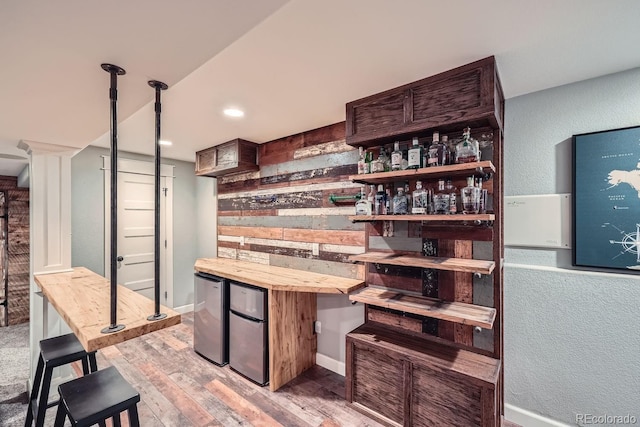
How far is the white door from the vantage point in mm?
3811

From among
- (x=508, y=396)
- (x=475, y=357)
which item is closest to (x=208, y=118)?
(x=475, y=357)

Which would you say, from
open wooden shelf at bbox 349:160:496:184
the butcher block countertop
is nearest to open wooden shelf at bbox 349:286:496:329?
the butcher block countertop

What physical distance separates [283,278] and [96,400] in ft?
4.71

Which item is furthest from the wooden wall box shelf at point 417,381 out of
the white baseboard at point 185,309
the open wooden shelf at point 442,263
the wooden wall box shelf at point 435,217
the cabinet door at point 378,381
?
the white baseboard at point 185,309

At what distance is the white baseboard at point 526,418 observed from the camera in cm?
185

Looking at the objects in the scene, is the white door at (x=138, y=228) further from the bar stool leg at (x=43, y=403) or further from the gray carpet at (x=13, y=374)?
the bar stool leg at (x=43, y=403)

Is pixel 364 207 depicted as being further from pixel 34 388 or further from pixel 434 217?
pixel 34 388

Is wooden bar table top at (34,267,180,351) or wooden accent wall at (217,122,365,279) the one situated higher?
wooden accent wall at (217,122,365,279)

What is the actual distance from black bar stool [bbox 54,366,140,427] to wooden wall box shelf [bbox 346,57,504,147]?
1998 millimetres

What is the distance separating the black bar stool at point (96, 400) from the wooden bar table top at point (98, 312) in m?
0.42

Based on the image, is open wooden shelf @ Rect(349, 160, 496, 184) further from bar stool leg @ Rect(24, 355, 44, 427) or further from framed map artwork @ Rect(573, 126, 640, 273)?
bar stool leg @ Rect(24, 355, 44, 427)

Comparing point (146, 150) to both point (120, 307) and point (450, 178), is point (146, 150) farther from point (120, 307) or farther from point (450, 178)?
point (450, 178)

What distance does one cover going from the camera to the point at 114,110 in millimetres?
1046

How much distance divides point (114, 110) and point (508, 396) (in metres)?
2.81
